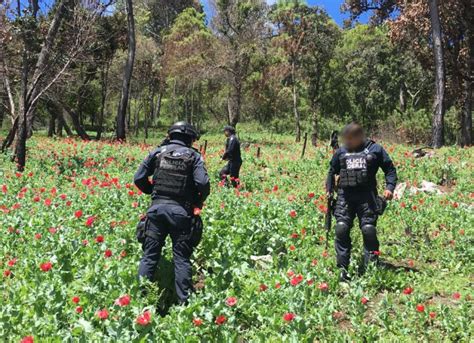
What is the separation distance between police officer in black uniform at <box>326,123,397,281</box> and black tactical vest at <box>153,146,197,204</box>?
2.02m

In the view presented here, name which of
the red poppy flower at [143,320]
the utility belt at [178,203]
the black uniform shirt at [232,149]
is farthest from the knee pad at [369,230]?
the black uniform shirt at [232,149]

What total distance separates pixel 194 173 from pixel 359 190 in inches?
84.5

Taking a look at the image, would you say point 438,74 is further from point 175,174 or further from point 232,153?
point 175,174

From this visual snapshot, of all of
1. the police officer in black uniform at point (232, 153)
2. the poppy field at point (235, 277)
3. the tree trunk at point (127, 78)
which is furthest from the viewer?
the tree trunk at point (127, 78)

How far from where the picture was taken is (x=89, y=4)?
A: 1503 centimetres

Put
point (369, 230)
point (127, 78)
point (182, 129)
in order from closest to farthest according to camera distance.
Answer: point (182, 129)
point (369, 230)
point (127, 78)

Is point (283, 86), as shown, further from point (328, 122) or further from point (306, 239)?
point (306, 239)

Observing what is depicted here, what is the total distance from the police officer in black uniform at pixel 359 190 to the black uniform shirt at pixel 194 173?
6.15ft

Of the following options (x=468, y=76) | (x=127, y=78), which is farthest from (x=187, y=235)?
(x=468, y=76)

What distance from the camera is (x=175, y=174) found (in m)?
4.81

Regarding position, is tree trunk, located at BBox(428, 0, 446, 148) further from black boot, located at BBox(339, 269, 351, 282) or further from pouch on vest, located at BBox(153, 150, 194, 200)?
pouch on vest, located at BBox(153, 150, 194, 200)

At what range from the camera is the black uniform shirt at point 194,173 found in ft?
15.8

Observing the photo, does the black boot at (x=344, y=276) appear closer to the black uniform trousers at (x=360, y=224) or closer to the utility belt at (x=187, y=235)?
the black uniform trousers at (x=360, y=224)

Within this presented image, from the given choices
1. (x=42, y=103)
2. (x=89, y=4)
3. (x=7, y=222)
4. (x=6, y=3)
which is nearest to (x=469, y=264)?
(x=7, y=222)
